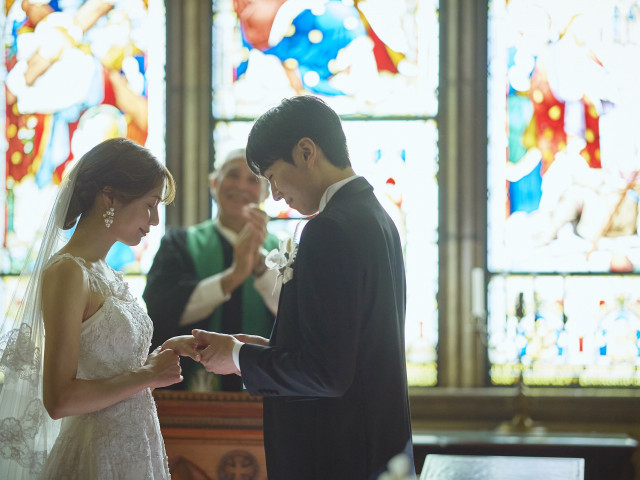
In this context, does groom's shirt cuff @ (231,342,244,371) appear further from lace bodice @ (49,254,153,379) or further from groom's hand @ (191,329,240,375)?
lace bodice @ (49,254,153,379)

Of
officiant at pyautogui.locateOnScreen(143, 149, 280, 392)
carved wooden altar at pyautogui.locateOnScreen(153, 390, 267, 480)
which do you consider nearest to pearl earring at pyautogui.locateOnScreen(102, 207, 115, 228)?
carved wooden altar at pyautogui.locateOnScreen(153, 390, 267, 480)

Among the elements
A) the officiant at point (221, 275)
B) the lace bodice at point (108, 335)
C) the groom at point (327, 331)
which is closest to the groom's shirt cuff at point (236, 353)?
the groom at point (327, 331)

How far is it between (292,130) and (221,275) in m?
2.08

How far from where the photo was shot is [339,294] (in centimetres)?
200

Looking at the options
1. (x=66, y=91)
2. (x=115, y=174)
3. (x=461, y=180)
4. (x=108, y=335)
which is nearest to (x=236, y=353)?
(x=108, y=335)

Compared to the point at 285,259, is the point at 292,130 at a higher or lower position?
higher

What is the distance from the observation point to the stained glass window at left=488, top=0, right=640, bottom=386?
5016mm

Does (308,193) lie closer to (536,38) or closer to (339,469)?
(339,469)

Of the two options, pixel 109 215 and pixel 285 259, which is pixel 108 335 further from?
pixel 285 259

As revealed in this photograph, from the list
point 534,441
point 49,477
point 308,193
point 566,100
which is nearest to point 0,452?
point 49,477

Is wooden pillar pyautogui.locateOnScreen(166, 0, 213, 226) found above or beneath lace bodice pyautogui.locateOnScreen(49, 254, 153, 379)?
above

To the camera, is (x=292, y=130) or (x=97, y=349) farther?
(x=97, y=349)

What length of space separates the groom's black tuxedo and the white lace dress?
44 cm

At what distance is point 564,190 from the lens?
5145mm
